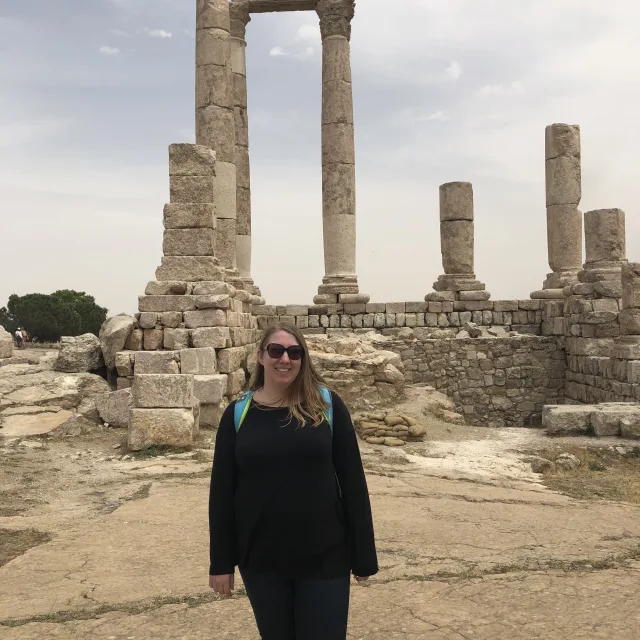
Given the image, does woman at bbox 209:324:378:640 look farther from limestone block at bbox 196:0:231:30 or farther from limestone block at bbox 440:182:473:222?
limestone block at bbox 440:182:473:222

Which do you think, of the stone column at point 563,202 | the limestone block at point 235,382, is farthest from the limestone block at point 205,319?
the stone column at point 563,202

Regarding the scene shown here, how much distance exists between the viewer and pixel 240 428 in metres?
3.09

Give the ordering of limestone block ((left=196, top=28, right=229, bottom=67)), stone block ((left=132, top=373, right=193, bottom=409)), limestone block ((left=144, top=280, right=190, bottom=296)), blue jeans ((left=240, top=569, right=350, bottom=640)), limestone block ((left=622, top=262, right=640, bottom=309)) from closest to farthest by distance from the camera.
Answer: blue jeans ((left=240, top=569, right=350, bottom=640)) < stone block ((left=132, top=373, right=193, bottom=409)) < limestone block ((left=144, top=280, right=190, bottom=296)) < limestone block ((left=622, top=262, right=640, bottom=309)) < limestone block ((left=196, top=28, right=229, bottom=67))

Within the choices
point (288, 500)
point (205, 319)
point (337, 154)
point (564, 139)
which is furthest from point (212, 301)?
point (564, 139)

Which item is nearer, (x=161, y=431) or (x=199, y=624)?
(x=199, y=624)

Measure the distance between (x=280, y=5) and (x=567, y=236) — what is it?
380 inches

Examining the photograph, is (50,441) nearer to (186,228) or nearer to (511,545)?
(186,228)

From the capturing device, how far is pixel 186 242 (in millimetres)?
12578

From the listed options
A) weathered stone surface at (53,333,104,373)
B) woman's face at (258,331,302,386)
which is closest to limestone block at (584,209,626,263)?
weathered stone surface at (53,333,104,373)

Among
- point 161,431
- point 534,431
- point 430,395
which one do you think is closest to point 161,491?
point 161,431

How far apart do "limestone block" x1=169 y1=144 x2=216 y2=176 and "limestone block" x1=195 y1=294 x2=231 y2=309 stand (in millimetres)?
2171

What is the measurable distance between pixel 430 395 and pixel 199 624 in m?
11.3

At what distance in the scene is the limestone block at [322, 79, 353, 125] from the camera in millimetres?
19438

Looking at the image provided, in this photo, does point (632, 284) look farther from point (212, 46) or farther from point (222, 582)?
point (222, 582)
